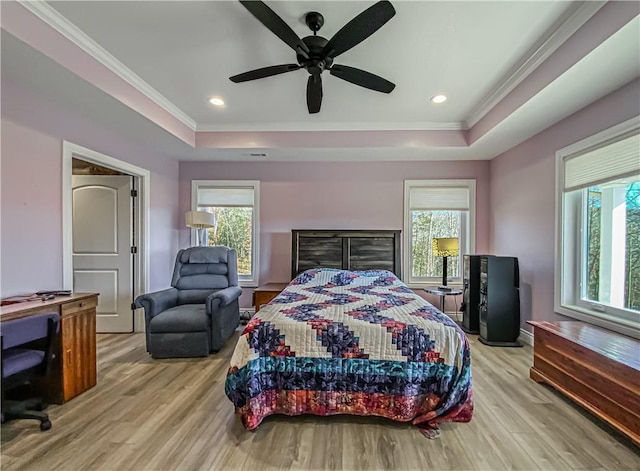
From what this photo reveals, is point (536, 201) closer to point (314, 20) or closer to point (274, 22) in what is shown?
point (314, 20)

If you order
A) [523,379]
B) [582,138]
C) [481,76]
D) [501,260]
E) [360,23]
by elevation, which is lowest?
[523,379]

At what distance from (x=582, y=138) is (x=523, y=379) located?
2.26 m

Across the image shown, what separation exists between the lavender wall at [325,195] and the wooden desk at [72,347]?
7.56ft

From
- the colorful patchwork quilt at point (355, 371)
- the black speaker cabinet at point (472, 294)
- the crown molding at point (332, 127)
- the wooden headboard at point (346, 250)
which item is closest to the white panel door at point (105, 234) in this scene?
the crown molding at point (332, 127)

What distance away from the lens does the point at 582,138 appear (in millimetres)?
2795

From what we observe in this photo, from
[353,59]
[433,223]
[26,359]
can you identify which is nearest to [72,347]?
[26,359]

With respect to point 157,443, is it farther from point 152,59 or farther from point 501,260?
point 501,260

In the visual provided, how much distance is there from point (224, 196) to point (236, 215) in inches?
13.5

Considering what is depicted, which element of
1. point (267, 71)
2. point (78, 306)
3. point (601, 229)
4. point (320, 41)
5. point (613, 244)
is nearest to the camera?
point (320, 41)

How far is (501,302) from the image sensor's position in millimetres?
3562

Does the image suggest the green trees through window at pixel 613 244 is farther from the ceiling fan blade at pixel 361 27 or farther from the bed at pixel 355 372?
the ceiling fan blade at pixel 361 27

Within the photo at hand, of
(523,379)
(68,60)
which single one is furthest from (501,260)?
(68,60)

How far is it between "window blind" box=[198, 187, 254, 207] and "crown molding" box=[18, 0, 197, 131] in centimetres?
151

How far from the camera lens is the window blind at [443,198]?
179 inches
